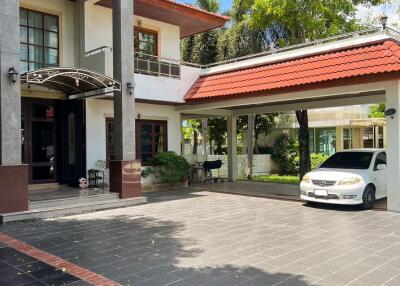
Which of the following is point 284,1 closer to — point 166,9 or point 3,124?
point 166,9

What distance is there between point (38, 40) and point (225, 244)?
983 centimetres

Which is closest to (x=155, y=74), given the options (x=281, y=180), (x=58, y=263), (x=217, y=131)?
(x=281, y=180)

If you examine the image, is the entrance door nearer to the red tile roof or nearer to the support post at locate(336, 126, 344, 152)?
the red tile roof

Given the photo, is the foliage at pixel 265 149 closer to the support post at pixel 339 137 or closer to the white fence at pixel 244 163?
the white fence at pixel 244 163

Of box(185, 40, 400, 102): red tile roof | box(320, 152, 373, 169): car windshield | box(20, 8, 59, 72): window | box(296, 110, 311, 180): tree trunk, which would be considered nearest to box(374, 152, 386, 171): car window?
box(320, 152, 373, 169): car windshield

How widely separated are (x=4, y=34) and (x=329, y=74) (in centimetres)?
803

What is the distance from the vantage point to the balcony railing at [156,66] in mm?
13875

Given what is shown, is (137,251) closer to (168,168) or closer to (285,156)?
(168,168)

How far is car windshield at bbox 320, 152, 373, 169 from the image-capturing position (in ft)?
35.7

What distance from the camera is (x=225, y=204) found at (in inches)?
448

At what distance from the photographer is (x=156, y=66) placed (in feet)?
46.9

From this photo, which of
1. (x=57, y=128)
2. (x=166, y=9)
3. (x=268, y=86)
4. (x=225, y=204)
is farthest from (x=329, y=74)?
(x=57, y=128)

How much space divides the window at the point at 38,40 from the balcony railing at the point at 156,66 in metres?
2.80

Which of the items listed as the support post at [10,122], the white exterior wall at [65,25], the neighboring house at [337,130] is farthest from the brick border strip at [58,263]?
the neighboring house at [337,130]
